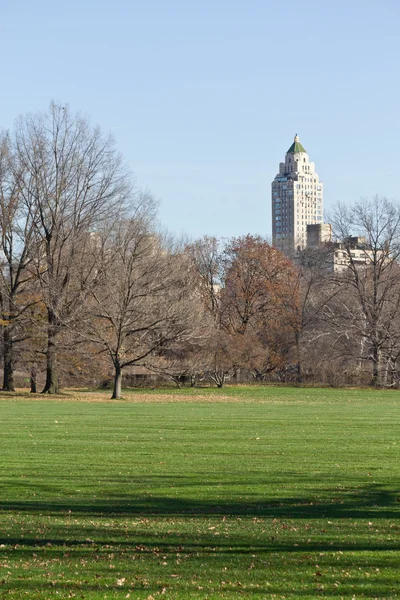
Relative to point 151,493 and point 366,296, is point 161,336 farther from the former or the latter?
Result: point 151,493

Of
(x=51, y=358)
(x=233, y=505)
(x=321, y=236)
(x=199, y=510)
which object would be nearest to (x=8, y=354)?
(x=51, y=358)

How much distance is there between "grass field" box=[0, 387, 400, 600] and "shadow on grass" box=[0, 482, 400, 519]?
3 centimetres

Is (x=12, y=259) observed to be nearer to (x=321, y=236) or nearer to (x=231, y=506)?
(x=231, y=506)

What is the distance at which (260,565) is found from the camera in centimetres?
986

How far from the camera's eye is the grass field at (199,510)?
9219 mm

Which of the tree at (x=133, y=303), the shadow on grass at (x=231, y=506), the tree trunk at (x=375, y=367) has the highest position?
the tree at (x=133, y=303)

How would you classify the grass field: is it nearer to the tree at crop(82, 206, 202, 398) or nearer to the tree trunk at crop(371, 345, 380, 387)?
the tree at crop(82, 206, 202, 398)

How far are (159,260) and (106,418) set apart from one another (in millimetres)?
21583

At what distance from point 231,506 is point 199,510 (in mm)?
629

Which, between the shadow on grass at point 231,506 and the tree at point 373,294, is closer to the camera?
the shadow on grass at point 231,506

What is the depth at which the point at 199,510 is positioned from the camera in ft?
44.8

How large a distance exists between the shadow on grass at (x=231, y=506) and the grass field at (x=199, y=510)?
0.10ft

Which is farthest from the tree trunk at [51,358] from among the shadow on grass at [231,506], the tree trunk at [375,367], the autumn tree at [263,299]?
the shadow on grass at [231,506]

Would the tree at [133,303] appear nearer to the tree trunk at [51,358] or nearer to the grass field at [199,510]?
the tree trunk at [51,358]
